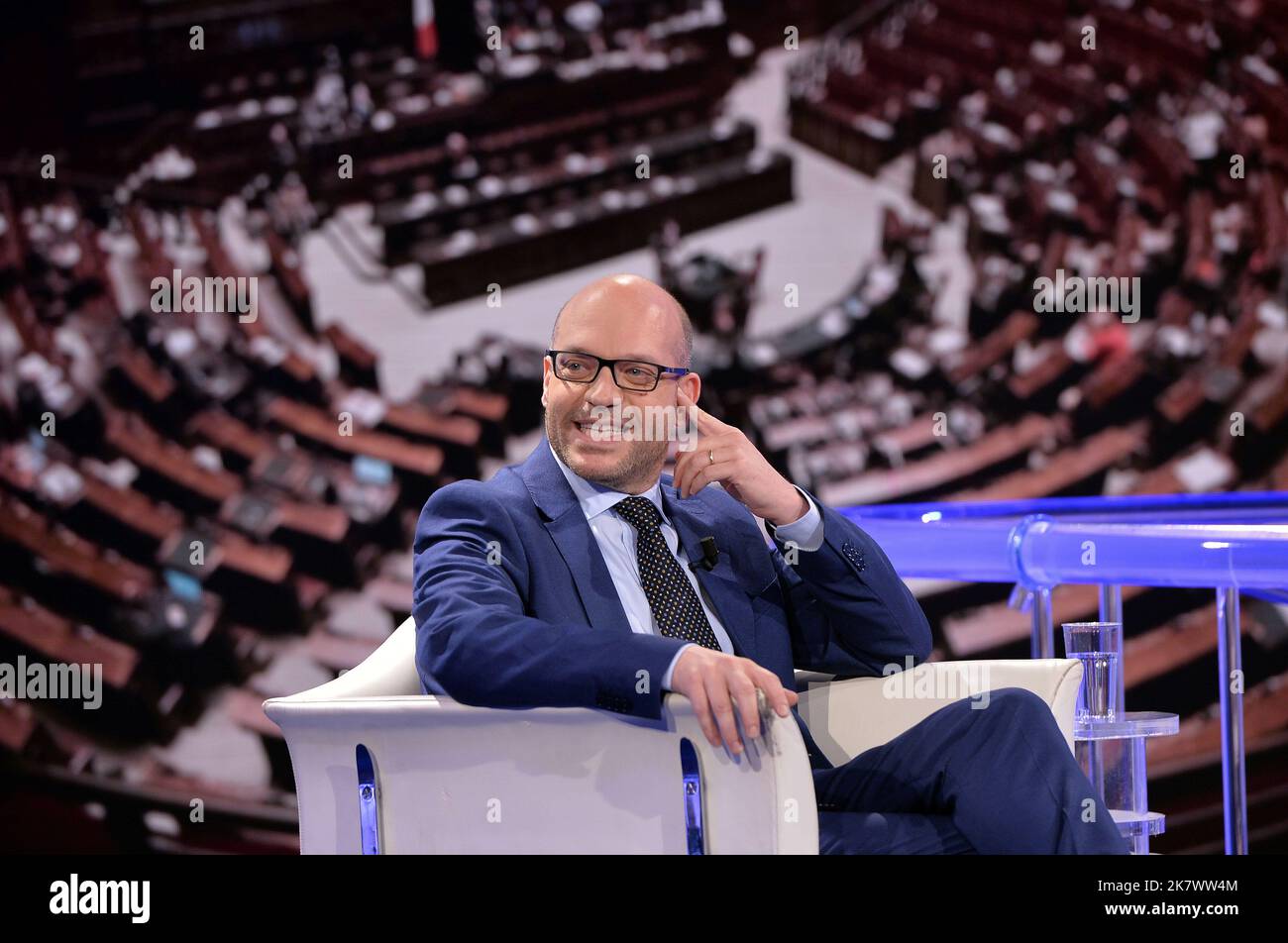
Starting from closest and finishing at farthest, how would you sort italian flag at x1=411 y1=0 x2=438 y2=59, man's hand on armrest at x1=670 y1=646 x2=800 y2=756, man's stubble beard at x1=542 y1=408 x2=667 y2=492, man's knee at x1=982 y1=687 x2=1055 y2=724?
man's hand on armrest at x1=670 y1=646 x2=800 y2=756
man's knee at x1=982 y1=687 x2=1055 y2=724
man's stubble beard at x1=542 y1=408 x2=667 y2=492
italian flag at x1=411 y1=0 x2=438 y2=59

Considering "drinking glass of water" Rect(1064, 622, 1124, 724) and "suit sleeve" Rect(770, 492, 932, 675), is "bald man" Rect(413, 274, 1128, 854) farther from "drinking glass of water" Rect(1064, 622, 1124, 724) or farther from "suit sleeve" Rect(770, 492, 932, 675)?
"drinking glass of water" Rect(1064, 622, 1124, 724)

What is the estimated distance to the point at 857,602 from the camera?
1.66m

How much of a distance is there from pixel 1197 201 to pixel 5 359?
4039 mm

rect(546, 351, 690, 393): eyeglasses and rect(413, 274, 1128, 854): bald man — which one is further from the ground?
rect(546, 351, 690, 393): eyeglasses

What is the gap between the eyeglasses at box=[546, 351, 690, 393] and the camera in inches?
64.9

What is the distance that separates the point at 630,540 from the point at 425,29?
3.33 meters

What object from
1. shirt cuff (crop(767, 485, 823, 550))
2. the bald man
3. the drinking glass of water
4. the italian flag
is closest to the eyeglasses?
the bald man

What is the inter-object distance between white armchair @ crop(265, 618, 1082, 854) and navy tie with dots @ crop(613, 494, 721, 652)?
0.31 meters

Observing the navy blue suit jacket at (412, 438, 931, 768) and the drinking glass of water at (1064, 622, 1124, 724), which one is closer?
the navy blue suit jacket at (412, 438, 931, 768)

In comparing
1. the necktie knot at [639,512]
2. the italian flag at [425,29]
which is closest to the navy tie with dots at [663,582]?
the necktie knot at [639,512]

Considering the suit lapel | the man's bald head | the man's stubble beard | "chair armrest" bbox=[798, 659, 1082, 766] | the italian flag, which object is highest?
the italian flag

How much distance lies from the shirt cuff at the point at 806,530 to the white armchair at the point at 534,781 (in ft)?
1.11

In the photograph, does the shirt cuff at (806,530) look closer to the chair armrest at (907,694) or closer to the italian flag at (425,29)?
the chair armrest at (907,694)
